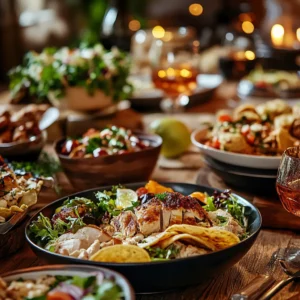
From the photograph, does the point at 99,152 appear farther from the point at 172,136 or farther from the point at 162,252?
the point at 162,252

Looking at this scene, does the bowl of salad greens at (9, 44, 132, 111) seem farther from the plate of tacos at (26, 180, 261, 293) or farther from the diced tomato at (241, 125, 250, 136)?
the plate of tacos at (26, 180, 261, 293)

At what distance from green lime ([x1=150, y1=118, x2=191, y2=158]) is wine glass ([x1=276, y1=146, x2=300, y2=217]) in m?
1.03

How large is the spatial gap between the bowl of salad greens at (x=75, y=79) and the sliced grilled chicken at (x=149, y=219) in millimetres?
1568

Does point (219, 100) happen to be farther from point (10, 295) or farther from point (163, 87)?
point (10, 295)

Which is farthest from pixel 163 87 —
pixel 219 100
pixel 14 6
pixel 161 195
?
pixel 14 6

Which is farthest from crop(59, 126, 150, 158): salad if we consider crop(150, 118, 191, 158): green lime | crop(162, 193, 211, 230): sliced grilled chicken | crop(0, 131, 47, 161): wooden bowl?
crop(162, 193, 211, 230): sliced grilled chicken

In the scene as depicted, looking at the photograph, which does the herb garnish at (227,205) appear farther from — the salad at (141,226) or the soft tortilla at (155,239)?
the soft tortilla at (155,239)

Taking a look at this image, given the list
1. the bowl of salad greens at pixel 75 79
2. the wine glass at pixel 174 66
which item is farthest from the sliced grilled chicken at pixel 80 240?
the wine glass at pixel 174 66

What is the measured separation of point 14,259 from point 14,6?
5.14 metres

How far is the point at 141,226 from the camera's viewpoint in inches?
52.2

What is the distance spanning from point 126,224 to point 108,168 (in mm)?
578

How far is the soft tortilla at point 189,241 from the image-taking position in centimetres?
126

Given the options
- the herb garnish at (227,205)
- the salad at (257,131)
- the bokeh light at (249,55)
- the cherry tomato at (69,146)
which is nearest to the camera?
the herb garnish at (227,205)

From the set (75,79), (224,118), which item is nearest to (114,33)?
(75,79)
